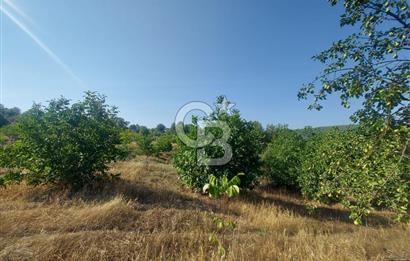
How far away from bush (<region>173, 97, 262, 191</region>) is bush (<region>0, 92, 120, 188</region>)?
8.08 feet

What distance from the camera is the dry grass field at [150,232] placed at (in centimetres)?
323

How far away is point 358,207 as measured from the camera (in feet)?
9.58

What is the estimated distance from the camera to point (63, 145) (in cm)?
623

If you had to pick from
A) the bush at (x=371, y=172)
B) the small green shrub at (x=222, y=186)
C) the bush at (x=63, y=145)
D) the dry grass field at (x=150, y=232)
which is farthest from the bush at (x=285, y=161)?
the small green shrub at (x=222, y=186)

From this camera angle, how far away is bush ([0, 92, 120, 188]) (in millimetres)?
6059

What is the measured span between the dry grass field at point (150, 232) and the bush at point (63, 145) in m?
0.51

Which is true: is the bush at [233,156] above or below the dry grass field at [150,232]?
above

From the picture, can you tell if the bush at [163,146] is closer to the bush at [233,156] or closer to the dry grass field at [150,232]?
the bush at [233,156]

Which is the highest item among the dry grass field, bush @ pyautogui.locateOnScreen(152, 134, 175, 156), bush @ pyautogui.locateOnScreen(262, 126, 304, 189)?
bush @ pyautogui.locateOnScreen(152, 134, 175, 156)

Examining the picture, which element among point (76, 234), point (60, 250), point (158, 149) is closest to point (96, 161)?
point (76, 234)

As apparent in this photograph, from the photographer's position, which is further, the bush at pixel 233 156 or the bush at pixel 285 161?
the bush at pixel 285 161

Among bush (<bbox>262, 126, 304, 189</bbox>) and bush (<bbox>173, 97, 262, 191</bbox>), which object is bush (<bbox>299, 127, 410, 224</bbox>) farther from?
bush (<bbox>262, 126, 304, 189</bbox>)

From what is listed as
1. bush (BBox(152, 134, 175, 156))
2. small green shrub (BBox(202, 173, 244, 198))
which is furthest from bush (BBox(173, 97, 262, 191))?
bush (BBox(152, 134, 175, 156))

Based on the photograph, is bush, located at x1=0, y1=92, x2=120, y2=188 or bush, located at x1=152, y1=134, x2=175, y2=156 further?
bush, located at x1=152, y1=134, x2=175, y2=156
